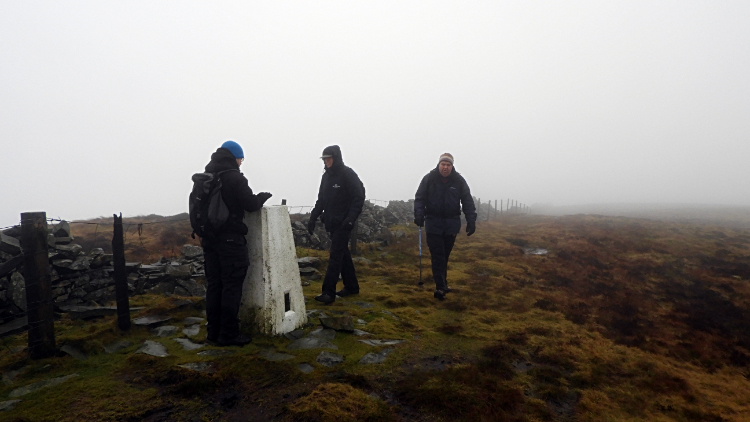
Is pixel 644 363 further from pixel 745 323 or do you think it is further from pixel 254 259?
pixel 254 259

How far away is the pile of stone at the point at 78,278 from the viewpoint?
5.83 meters

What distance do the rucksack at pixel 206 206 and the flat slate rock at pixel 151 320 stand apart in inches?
80.6

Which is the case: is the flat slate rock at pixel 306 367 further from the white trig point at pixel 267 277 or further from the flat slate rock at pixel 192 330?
the flat slate rock at pixel 192 330

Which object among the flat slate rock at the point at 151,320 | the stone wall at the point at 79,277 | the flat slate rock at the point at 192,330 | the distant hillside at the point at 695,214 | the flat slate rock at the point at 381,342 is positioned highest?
the stone wall at the point at 79,277

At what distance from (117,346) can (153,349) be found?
0.53 meters

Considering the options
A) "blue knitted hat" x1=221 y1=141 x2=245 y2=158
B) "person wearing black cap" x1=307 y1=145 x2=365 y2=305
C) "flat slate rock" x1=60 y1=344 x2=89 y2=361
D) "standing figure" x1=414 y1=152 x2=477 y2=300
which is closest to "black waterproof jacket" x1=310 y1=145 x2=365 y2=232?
"person wearing black cap" x1=307 y1=145 x2=365 y2=305

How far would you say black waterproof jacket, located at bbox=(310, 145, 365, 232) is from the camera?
22.6 feet

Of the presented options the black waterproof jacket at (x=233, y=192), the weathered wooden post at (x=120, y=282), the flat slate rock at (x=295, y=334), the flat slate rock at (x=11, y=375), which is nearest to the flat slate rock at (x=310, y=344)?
the flat slate rock at (x=295, y=334)

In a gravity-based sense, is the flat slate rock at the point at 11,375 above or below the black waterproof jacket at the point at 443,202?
below

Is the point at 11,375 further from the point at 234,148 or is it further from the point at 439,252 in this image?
the point at 439,252

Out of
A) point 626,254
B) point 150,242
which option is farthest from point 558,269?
point 150,242

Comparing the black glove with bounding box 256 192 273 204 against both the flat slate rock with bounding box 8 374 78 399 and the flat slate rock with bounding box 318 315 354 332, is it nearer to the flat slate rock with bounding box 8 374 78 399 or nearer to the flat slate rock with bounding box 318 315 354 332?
the flat slate rock with bounding box 318 315 354 332

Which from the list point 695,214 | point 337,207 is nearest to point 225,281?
point 337,207

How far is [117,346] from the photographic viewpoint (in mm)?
4750
